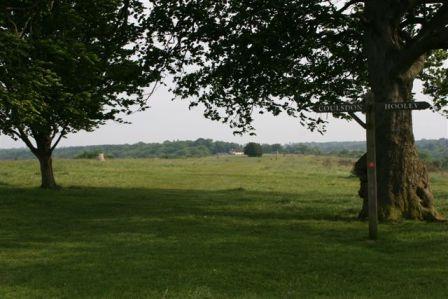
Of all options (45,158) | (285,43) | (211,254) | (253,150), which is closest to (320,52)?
(285,43)

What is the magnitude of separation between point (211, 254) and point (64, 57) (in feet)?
31.6

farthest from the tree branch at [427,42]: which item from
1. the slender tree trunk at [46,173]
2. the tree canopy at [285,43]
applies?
the slender tree trunk at [46,173]

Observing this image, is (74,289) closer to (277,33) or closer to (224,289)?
(224,289)

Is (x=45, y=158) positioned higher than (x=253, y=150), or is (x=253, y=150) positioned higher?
(x=253, y=150)

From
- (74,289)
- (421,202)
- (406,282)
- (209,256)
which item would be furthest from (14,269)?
(421,202)

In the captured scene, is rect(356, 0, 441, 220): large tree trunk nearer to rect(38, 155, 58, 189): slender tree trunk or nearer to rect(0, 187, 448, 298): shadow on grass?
rect(0, 187, 448, 298): shadow on grass

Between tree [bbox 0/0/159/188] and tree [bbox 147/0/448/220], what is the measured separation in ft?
5.45

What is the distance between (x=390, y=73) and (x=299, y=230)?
5.87 metres

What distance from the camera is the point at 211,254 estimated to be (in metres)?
11.4

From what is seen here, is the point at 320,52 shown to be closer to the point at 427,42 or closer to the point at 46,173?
the point at 427,42

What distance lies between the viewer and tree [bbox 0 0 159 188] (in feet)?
51.6

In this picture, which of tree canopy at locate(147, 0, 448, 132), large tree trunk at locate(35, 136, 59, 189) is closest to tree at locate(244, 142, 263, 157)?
large tree trunk at locate(35, 136, 59, 189)

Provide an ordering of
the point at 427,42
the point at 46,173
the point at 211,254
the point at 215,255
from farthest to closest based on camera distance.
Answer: the point at 46,173 < the point at 427,42 < the point at 211,254 < the point at 215,255

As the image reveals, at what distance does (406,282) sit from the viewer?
28.8 feet
